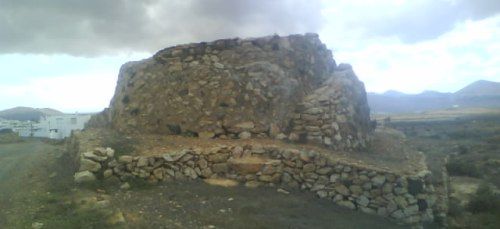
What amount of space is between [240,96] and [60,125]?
4432 centimetres

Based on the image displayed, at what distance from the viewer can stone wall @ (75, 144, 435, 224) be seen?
1029cm

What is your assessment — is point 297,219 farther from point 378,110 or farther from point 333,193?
point 378,110

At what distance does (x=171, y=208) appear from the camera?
9125 millimetres

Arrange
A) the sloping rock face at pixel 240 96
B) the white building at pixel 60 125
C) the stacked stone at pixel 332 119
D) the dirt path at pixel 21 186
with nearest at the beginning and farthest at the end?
the dirt path at pixel 21 186 < the stacked stone at pixel 332 119 < the sloping rock face at pixel 240 96 < the white building at pixel 60 125

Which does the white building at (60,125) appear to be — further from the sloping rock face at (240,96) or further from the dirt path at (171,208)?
the dirt path at (171,208)

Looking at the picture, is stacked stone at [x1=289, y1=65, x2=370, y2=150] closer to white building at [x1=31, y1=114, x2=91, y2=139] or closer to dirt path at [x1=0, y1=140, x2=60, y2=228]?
dirt path at [x1=0, y1=140, x2=60, y2=228]

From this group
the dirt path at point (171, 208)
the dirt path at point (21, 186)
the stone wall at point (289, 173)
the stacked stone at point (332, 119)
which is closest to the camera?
the dirt path at point (171, 208)

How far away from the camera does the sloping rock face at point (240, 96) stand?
13.0 metres

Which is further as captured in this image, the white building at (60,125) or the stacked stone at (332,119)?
the white building at (60,125)

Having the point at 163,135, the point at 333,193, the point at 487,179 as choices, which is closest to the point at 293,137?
the point at 333,193

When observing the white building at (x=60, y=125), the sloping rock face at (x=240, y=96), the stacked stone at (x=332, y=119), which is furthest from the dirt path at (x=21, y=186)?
the white building at (x=60, y=125)

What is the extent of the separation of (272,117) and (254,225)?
5.06 meters

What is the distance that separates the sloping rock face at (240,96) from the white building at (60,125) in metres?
38.5

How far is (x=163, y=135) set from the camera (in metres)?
13.2
